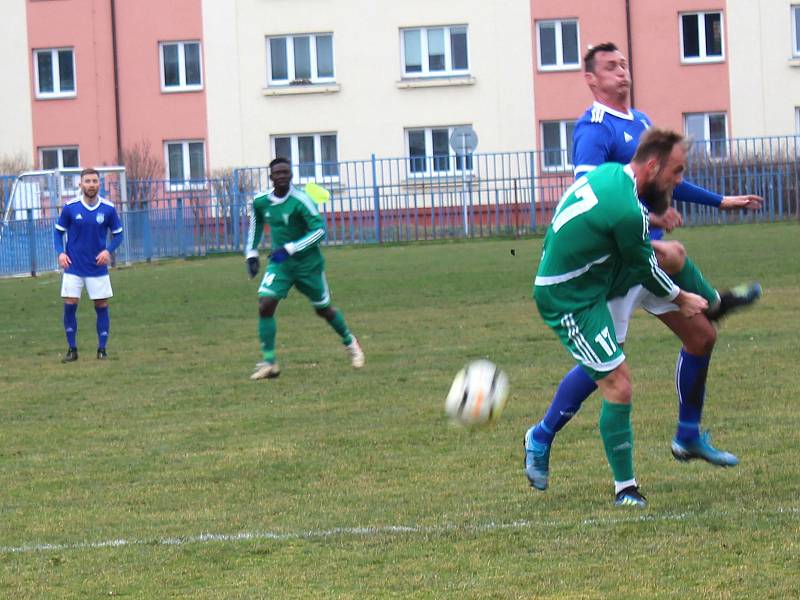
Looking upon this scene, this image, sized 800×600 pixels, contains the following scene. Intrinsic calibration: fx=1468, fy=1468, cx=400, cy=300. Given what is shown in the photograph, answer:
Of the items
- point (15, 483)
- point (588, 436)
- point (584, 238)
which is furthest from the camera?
point (588, 436)

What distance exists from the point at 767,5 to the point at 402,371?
1298 inches

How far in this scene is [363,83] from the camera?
43781mm

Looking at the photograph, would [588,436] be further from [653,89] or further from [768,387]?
[653,89]

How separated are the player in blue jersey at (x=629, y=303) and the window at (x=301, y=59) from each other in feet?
121

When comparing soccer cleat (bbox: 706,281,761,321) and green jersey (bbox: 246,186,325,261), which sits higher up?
green jersey (bbox: 246,186,325,261)

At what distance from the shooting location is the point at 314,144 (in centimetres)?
4447

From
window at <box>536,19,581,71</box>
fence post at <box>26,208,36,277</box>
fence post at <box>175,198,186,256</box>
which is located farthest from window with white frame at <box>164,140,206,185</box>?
fence post at <box>26,208,36,277</box>

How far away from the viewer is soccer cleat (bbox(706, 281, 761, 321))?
7578 millimetres

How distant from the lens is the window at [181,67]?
44.6 meters

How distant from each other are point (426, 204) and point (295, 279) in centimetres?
2597

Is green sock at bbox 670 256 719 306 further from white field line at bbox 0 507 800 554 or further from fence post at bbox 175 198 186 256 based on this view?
fence post at bbox 175 198 186 256

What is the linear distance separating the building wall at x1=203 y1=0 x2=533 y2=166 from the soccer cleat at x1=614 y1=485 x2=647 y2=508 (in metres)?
37.1

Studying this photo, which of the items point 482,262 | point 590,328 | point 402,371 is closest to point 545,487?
point 590,328

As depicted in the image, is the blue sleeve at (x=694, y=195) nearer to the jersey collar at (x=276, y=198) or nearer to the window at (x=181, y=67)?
the jersey collar at (x=276, y=198)
